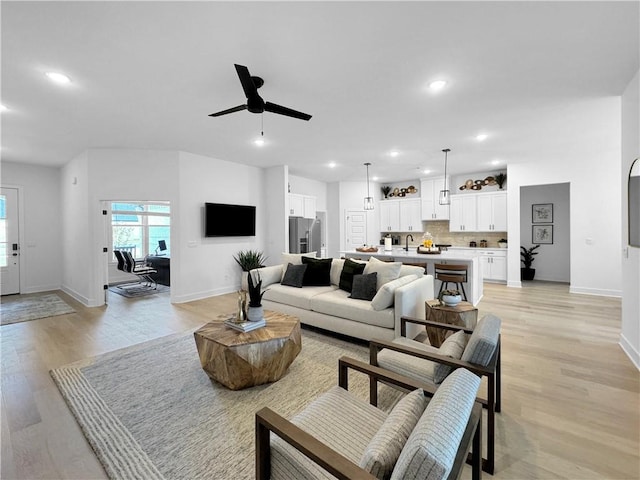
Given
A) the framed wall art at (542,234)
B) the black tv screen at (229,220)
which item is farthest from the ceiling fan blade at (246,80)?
the framed wall art at (542,234)

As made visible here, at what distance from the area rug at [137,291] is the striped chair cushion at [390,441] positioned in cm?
632

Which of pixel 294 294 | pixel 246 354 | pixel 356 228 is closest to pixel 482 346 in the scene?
pixel 246 354

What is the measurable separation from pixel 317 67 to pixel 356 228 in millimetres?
6453

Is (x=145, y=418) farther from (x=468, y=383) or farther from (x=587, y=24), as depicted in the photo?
(x=587, y=24)

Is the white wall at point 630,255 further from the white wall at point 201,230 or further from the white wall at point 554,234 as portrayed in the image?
the white wall at point 201,230

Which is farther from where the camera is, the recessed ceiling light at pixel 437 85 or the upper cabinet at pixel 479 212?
the upper cabinet at pixel 479 212

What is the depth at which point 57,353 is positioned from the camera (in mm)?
3275

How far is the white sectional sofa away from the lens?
318 centimetres

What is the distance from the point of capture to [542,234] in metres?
7.53

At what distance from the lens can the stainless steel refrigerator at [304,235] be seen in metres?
7.09

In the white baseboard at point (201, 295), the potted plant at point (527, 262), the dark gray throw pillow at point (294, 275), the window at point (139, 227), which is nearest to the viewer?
the dark gray throw pillow at point (294, 275)

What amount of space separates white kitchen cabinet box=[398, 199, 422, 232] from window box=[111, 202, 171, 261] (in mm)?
7014

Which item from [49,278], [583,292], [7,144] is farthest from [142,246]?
[583,292]

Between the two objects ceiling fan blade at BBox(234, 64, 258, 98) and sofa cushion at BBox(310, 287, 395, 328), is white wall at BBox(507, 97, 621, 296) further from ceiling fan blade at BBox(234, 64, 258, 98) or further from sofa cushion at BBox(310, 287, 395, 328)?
ceiling fan blade at BBox(234, 64, 258, 98)
